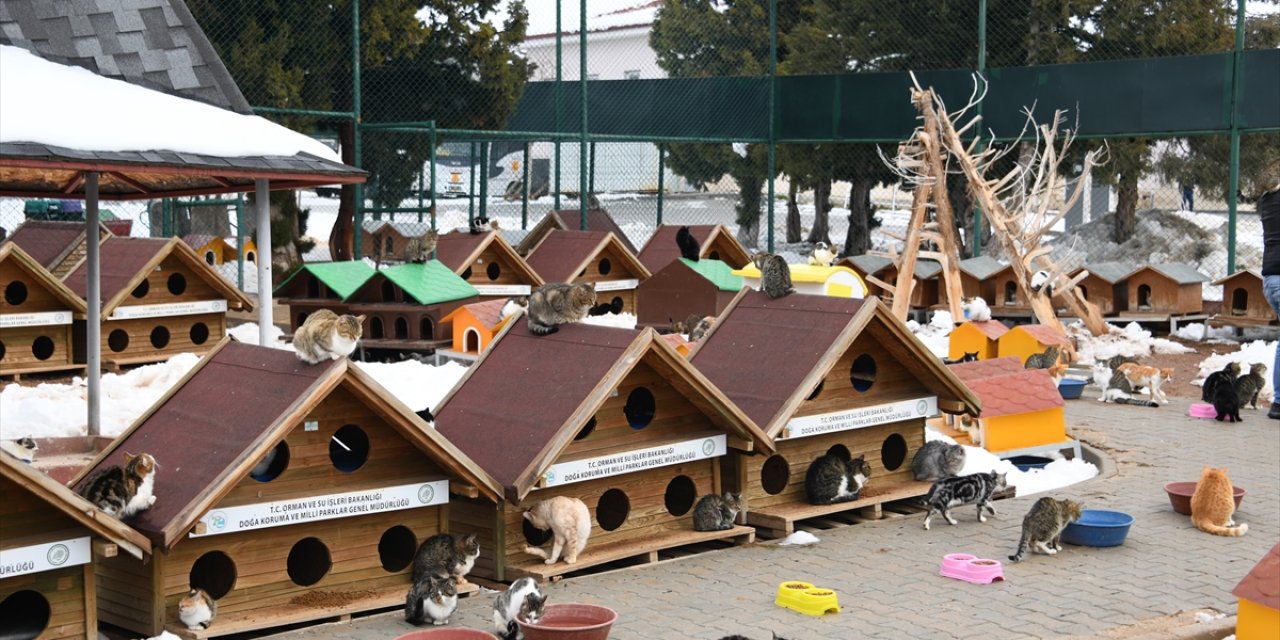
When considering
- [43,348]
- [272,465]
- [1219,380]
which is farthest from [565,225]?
[272,465]

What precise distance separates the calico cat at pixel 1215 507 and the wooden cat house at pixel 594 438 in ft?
9.54

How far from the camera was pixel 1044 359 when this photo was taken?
15.5 m

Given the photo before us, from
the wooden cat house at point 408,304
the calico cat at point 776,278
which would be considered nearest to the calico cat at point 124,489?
the calico cat at point 776,278

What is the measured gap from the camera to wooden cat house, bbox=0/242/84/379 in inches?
585

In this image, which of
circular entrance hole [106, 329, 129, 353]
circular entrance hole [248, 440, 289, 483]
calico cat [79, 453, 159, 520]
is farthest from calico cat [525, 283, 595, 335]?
circular entrance hole [106, 329, 129, 353]

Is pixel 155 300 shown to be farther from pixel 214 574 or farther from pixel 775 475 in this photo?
pixel 214 574

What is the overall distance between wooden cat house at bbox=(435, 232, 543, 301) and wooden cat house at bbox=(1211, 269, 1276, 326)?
869 centimetres

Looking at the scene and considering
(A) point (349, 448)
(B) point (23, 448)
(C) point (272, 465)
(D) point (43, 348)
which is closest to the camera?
(C) point (272, 465)

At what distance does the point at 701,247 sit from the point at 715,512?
41.1ft

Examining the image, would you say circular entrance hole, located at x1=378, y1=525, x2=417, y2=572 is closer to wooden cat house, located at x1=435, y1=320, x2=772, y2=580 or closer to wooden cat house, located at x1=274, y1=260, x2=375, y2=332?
wooden cat house, located at x1=435, y1=320, x2=772, y2=580

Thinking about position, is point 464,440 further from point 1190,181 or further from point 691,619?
point 1190,181

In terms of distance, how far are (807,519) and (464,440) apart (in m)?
2.51

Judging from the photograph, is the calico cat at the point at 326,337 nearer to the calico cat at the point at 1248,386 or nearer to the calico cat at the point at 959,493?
the calico cat at the point at 959,493

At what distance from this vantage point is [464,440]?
8.50m
